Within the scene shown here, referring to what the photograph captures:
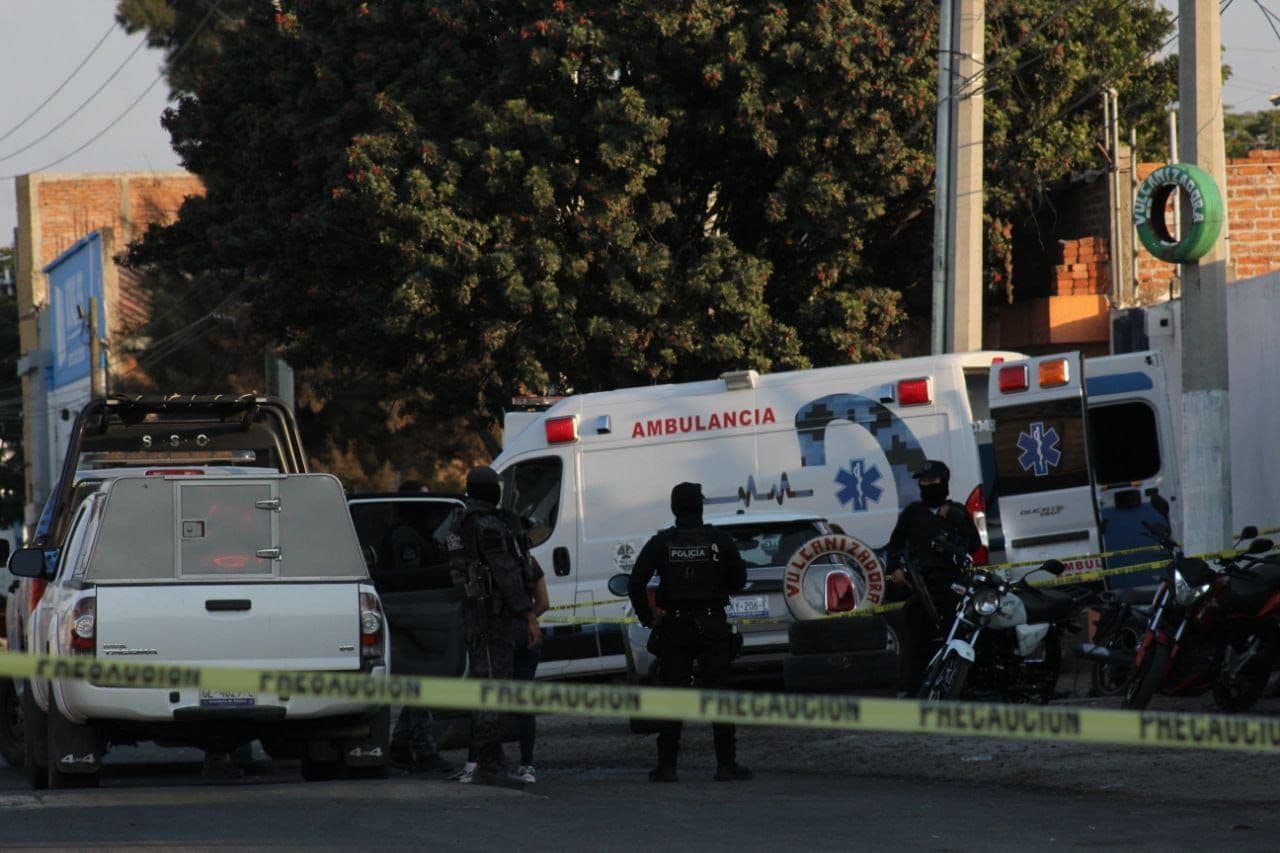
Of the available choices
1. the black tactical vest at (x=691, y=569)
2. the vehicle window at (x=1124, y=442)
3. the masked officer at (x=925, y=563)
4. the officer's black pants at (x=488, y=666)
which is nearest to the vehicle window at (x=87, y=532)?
the officer's black pants at (x=488, y=666)

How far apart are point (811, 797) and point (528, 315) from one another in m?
14.6

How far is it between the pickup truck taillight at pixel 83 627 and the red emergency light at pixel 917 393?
8.11 meters

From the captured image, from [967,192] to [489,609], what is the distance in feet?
33.3

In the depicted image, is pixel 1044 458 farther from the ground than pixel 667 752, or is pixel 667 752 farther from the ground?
pixel 1044 458

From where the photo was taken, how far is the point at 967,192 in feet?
64.4

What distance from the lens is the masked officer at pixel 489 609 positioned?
10.9 metres

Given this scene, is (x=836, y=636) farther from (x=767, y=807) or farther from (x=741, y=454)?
(x=741, y=454)

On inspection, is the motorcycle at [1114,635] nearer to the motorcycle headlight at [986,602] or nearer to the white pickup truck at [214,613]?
the motorcycle headlight at [986,602]

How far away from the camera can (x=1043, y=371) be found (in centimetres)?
1631

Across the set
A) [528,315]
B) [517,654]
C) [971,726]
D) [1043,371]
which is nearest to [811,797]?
[517,654]

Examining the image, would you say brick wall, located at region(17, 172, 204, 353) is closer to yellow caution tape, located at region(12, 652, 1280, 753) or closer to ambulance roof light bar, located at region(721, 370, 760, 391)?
ambulance roof light bar, located at region(721, 370, 760, 391)

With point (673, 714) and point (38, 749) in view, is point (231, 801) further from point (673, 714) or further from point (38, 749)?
point (673, 714)

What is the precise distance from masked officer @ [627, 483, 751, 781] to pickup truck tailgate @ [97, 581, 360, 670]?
1665 mm

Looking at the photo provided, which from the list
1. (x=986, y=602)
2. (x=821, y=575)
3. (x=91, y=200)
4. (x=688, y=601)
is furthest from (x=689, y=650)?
(x=91, y=200)
